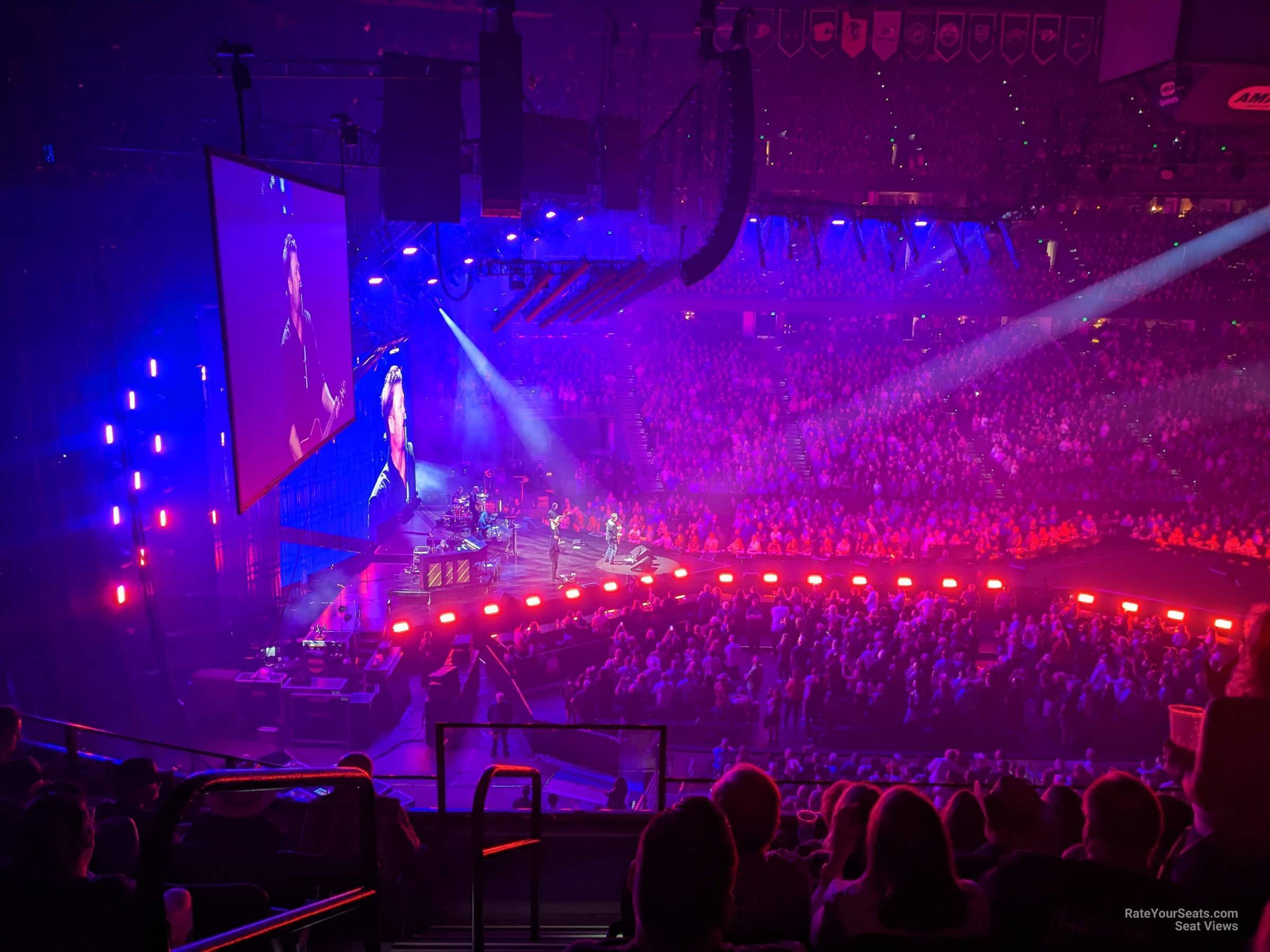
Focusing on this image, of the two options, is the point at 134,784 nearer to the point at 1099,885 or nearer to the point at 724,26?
the point at 1099,885

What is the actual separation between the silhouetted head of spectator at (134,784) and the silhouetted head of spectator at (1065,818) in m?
3.89

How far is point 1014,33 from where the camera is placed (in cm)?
2317

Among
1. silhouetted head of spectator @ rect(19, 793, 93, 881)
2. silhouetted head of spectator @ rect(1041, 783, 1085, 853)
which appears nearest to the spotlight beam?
silhouetted head of spectator @ rect(1041, 783, 1085, 853)

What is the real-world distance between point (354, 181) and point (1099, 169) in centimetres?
1342

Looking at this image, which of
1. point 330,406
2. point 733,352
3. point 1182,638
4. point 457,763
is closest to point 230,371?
point 330,406

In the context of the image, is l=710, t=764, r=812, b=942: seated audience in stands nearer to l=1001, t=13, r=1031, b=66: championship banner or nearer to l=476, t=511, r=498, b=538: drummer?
l=476, t=511, r=498, b=538: drummer

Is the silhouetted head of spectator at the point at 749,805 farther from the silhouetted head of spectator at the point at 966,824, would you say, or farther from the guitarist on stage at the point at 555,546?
the guitarist on stage at the point at 555,546

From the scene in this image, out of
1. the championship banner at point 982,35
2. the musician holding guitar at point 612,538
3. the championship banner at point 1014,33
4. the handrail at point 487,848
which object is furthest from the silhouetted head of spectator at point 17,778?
the championship banner at point 1014,33

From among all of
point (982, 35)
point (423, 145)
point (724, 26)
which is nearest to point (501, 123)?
point (423, 145)

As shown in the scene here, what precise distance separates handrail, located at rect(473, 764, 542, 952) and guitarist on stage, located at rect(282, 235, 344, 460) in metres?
3.50

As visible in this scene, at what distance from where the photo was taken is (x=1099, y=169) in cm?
1545

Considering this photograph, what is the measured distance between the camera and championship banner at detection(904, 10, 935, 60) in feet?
76.0

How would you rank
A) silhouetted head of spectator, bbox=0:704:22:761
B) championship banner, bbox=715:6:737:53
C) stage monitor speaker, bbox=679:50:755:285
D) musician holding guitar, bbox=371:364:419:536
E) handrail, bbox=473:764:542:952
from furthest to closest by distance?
musician holding guitar, bbox=371:364:419:536 < championship banner, bbox=715:6:737:53 < stage monitor speaker, bbox=679:50:755:285 < silhouetted head of spectator, bbox=0:704:22:761 < handrail, bbox=473:764:542:952

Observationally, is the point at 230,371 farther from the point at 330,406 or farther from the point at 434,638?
the point at 434,638
